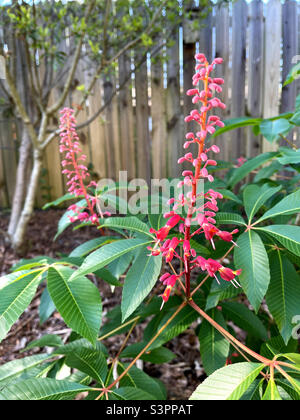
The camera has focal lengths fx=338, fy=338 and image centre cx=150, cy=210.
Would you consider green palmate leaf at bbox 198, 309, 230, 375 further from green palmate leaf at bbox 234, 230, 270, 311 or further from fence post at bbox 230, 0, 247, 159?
fence post at bbox 230, 0, 247, 159

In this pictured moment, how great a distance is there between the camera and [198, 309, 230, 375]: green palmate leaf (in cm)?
95

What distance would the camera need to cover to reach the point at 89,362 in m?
0.93

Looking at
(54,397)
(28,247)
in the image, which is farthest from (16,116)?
Result: (54,397)

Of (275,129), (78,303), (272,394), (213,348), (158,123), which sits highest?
(158,123)

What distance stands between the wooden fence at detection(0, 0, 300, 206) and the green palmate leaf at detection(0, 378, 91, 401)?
2.79m

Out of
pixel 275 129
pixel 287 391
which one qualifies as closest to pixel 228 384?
pixel 287 391

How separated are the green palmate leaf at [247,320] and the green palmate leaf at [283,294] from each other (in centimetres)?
26

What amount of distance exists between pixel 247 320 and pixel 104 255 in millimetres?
584

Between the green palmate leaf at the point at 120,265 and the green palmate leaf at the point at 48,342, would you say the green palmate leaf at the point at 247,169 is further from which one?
the green palmate leaf at the point at 48,342

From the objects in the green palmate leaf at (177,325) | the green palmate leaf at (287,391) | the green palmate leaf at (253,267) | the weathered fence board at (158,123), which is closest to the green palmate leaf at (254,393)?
the green palmate leaf at (287,391)

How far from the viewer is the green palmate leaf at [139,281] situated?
76cm

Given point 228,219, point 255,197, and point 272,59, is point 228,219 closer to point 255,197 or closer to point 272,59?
point 255,197

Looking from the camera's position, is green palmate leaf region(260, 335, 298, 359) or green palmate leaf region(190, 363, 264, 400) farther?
green palmate leaf region(260, 335, 298, 359)

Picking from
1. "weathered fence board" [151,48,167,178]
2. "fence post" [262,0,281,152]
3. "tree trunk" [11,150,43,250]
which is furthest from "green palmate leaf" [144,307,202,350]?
"fence post" [262,0,281,152]
